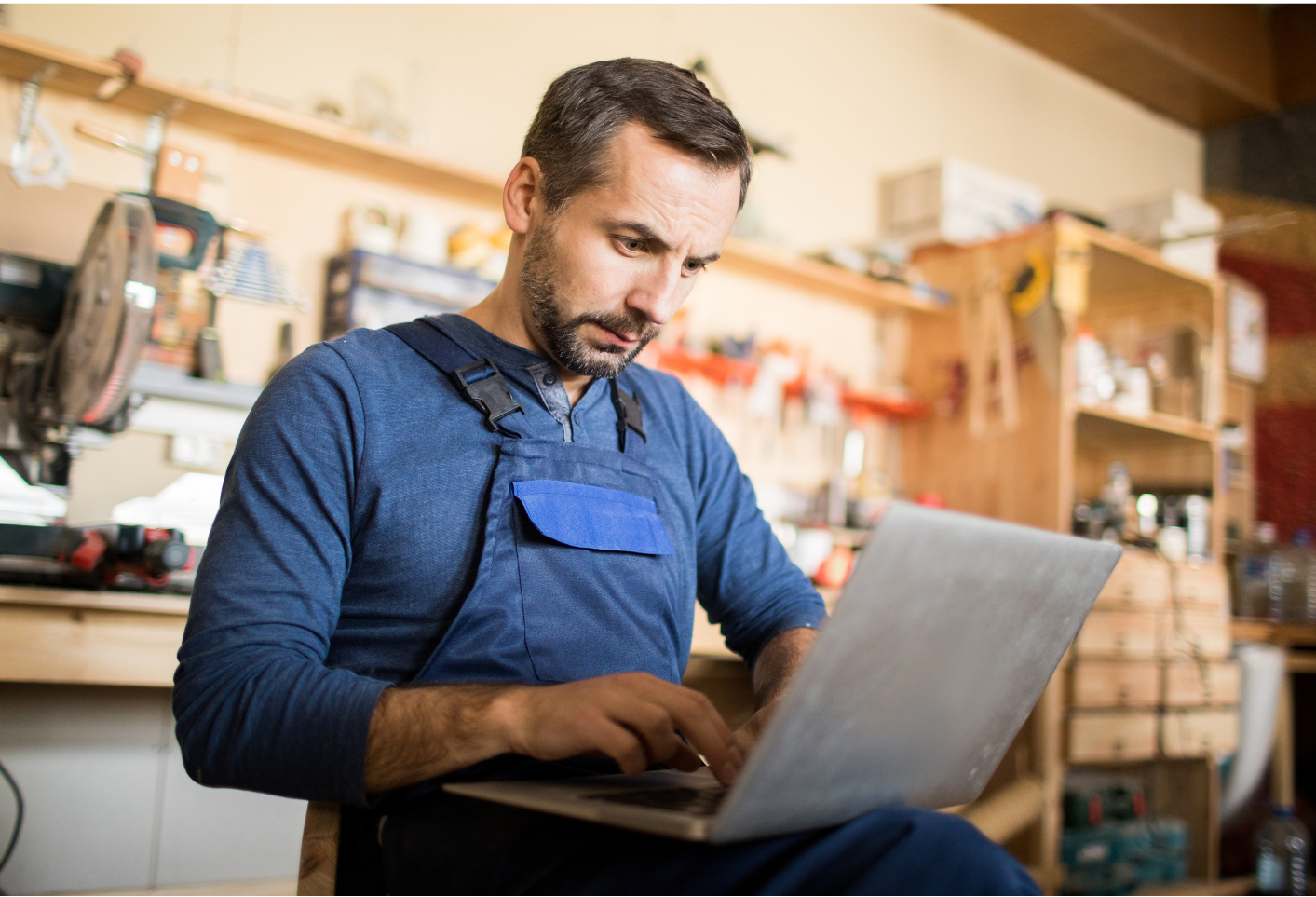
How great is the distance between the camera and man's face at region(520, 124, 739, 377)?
100 centimetres

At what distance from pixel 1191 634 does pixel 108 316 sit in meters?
2.88

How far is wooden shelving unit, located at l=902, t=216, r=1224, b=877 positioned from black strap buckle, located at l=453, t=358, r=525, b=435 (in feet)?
6.88

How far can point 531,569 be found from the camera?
3.06 ft

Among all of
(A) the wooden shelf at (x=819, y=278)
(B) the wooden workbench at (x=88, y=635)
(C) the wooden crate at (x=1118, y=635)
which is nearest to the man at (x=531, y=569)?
(B) the wooden workbench at (x=88, y=635)

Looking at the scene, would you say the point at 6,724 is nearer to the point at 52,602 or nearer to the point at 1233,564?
the point at 52,602

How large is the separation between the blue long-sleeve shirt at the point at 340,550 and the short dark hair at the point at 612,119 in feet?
0.64

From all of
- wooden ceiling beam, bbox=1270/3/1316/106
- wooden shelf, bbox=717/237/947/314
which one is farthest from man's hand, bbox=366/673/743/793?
wooden ceiling beam, bbox=1270/3/1316/106

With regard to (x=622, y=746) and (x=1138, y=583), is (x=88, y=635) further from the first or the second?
(x=1138, y=583)

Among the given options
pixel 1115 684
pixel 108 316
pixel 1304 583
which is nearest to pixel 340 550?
pixel 108 316

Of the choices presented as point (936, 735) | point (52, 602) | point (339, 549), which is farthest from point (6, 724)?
point (936, 735)

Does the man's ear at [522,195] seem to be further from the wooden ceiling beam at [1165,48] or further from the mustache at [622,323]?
the wooden ceiling beam at [1165,48]

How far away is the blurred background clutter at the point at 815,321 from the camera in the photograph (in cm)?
174

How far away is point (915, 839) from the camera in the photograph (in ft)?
2.03

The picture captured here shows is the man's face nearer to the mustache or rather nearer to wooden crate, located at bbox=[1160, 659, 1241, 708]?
the mustache
